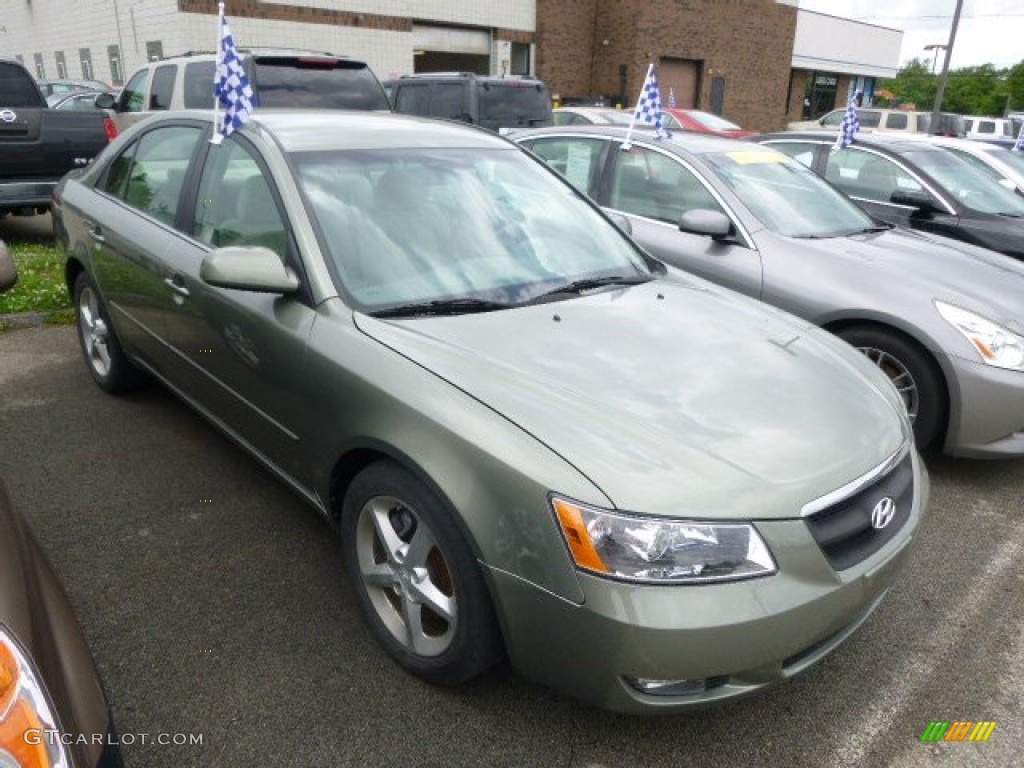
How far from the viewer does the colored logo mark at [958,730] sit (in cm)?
225

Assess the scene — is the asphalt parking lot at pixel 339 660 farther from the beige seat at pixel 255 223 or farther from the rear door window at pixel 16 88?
the rear door window at pixel 16 88

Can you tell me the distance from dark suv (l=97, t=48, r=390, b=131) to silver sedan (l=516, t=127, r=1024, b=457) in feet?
11.9

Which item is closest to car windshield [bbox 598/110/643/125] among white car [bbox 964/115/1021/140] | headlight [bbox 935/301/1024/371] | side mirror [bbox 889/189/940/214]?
side mirror [bbox 889/189/940/214]

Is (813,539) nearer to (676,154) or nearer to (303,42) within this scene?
(676,154)

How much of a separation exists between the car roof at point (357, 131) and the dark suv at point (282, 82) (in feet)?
15.2

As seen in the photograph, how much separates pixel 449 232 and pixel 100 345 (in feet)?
8.56

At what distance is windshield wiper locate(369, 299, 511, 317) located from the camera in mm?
2508

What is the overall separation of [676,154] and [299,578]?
3.38m

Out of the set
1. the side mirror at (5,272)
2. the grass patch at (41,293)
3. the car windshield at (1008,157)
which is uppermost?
the side mirror at (5,272)

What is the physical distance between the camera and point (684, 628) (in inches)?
71.1

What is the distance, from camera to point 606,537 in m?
1.84

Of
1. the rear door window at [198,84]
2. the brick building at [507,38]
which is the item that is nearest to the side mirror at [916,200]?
the rear door window at [198,84]

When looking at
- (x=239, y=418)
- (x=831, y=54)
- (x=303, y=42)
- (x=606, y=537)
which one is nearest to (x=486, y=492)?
(x=606, y=537)

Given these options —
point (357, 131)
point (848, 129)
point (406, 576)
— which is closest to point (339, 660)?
point (406, 576)
